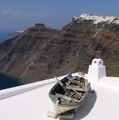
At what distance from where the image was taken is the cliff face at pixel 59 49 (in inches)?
→ 2874

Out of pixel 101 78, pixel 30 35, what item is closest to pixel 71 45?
pixel 30 35

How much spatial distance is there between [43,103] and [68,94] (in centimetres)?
76

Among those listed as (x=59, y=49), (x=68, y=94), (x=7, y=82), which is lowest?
(x=7, y=82)

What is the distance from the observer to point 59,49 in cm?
8894

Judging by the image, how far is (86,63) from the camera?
75125mm

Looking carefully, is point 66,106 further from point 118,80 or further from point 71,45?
point 71,45

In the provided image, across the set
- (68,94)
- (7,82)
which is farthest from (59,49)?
(68,94)

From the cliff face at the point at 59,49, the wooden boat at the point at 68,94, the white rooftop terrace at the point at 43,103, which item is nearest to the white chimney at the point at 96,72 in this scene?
the white rooftop terrace at the point at 43,103

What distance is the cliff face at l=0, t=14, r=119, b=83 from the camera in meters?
73.0

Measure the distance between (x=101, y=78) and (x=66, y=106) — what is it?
12.9 ft

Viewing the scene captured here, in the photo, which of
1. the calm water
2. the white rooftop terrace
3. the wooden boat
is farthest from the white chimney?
the calm water

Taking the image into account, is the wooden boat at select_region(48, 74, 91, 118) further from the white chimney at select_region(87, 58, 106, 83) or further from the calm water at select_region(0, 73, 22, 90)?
the calm water at select_region(0, 73, 22, 90)

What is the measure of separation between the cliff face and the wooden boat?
5038 cm

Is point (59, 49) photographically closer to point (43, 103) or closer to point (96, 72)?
point (96, 72)
